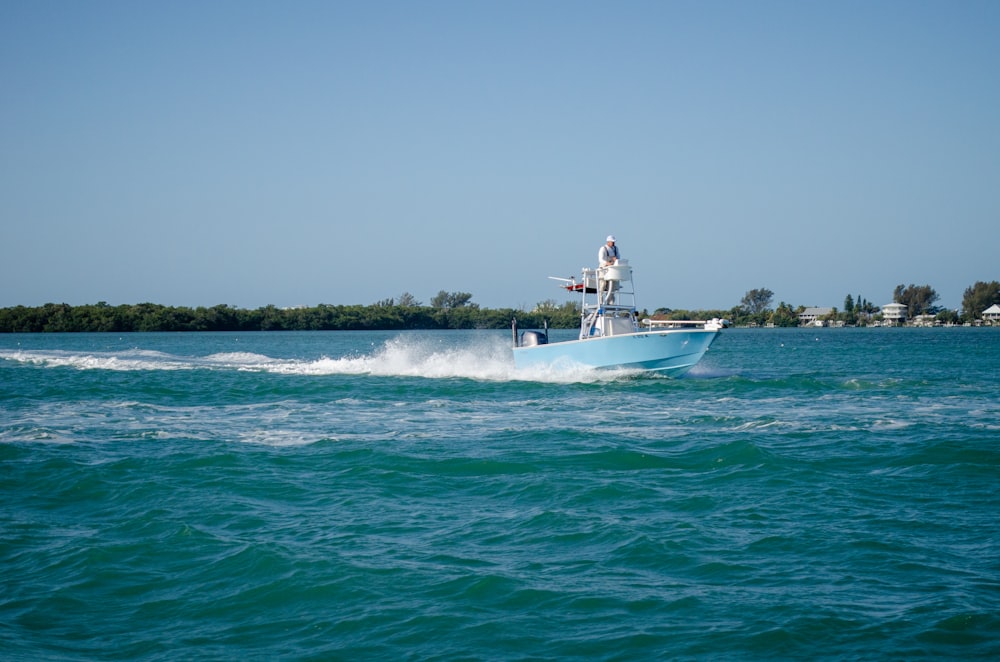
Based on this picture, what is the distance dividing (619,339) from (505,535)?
21.3 metres

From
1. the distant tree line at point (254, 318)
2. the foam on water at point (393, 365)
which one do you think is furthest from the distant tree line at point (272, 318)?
the foam on water at point (393, 365)

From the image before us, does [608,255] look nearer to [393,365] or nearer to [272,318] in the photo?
[393,365]

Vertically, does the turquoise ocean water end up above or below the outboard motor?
below

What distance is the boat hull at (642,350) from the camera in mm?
32375

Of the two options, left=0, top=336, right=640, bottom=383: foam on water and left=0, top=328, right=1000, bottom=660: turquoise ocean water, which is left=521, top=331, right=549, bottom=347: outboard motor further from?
left=0, top=328, right=1000, bottom=660: turquoise ocean water

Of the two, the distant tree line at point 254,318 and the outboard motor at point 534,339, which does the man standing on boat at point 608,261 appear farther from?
the distant tree line at point 254,318

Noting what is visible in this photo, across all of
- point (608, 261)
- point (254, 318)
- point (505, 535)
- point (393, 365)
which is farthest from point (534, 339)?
point (254, 318)

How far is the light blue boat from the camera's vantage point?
32.4 metres

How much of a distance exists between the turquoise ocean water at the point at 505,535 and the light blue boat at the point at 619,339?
8345 millimetres

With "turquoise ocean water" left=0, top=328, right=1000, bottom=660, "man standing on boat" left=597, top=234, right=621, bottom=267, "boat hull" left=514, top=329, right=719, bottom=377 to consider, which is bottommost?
"turquoise ocean water" left=0, top=328, right=1000, bottom=660

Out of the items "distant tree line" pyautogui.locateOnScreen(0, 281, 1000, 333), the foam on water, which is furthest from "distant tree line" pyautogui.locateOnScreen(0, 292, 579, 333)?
the foam on water

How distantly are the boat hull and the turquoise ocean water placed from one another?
825cm

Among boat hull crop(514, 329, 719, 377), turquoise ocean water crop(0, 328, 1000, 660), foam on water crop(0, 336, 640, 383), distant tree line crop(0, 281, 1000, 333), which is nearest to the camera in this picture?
turquoise ocean water crop(0, 328, 1000, 660)

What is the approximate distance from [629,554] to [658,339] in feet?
73.6
